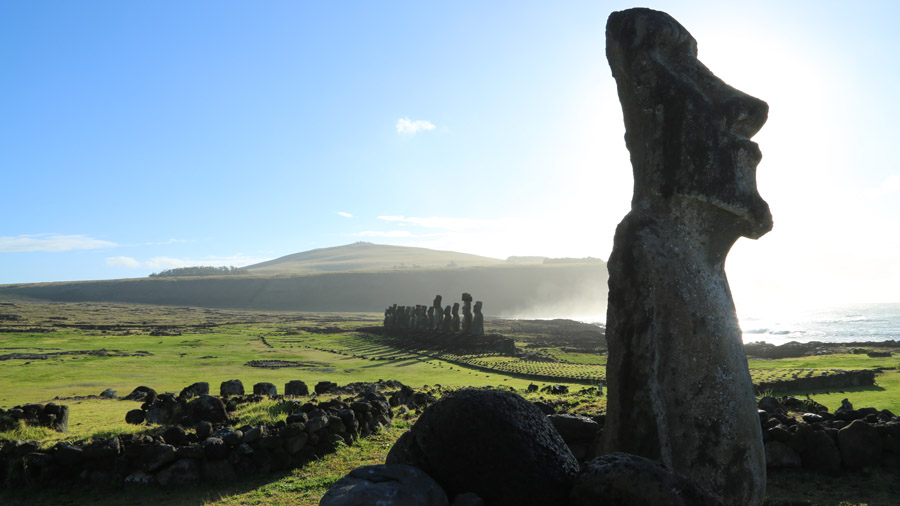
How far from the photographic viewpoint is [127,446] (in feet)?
33.7

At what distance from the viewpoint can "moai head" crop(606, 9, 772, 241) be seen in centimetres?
621

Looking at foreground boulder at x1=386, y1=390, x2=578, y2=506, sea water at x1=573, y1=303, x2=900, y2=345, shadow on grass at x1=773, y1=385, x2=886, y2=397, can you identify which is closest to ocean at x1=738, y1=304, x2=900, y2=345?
sea water at x1=573, y1=303, x2=900, y2=345

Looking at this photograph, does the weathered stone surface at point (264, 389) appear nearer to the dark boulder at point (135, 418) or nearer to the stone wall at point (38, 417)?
the dark boulder at point (135, 418)

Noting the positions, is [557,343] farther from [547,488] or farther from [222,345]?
[547,488]

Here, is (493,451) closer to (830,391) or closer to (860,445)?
(860,445)

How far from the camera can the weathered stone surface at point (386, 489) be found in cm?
441

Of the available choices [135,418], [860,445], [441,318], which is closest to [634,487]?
[860,445]

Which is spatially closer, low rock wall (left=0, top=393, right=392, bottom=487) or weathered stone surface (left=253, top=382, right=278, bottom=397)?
low rock wall (left=0, top=393, right=392, bottom=487)

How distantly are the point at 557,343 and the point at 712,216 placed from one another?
171 feet

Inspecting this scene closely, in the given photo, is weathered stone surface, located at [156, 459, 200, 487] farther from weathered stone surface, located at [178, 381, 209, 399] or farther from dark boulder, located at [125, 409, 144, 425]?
weathered stone surface, located at [178, 381, 209, 399]

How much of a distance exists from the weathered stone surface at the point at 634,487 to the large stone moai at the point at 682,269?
4.11 ft

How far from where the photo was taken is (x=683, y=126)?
630 centimetres

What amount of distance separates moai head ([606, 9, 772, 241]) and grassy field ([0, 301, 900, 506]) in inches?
173

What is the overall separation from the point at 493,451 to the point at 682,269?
110 inches
